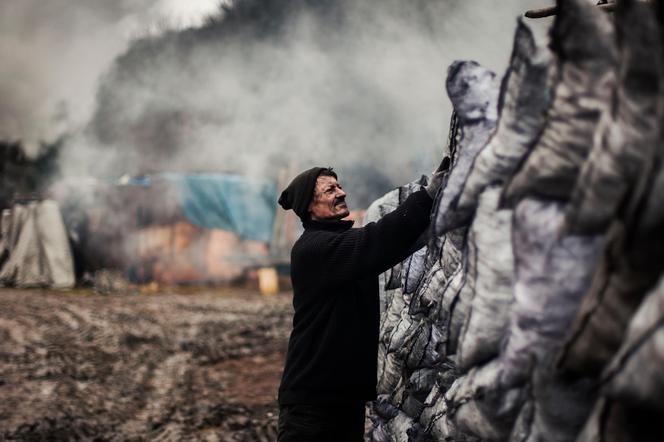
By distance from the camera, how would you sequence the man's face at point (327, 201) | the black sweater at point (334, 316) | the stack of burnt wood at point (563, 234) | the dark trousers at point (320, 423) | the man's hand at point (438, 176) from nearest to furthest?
the stack of burnt wood at point (563, 234) → the man's hand at point (438, 176) → the black sweater at point (334, 316) → the dark trousers at point (320, 423) → the man's face at point (327, 201)

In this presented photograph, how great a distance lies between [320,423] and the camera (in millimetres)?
2111

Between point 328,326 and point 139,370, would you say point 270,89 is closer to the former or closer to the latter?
point 139,370

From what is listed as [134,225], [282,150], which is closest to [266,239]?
[282,150]

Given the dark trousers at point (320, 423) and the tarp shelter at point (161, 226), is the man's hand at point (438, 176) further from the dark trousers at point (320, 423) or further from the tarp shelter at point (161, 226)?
the tarp shelter at point (161, 226)

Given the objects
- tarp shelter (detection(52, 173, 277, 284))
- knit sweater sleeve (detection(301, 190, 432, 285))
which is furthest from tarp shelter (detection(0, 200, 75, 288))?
knit sweater sleeve (detection(301, 190, 432, 285))

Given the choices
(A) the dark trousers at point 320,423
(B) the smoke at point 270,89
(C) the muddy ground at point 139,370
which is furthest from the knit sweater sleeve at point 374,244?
(B) the smoke at point 270,89

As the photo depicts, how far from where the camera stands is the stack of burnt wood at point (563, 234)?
0.88 meters

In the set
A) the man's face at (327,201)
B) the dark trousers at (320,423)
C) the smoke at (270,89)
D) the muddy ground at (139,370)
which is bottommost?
the muddy ground at (139,370)

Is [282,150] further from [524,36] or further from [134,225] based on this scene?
[524,36]

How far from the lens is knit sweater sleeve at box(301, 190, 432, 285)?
1.85 meters

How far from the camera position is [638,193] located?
859 millimetres

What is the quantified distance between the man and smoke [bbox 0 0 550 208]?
5.33 meters

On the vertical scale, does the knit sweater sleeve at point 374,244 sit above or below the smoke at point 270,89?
below

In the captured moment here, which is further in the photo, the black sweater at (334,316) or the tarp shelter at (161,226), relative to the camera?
the tarp shelter at (161,226)
